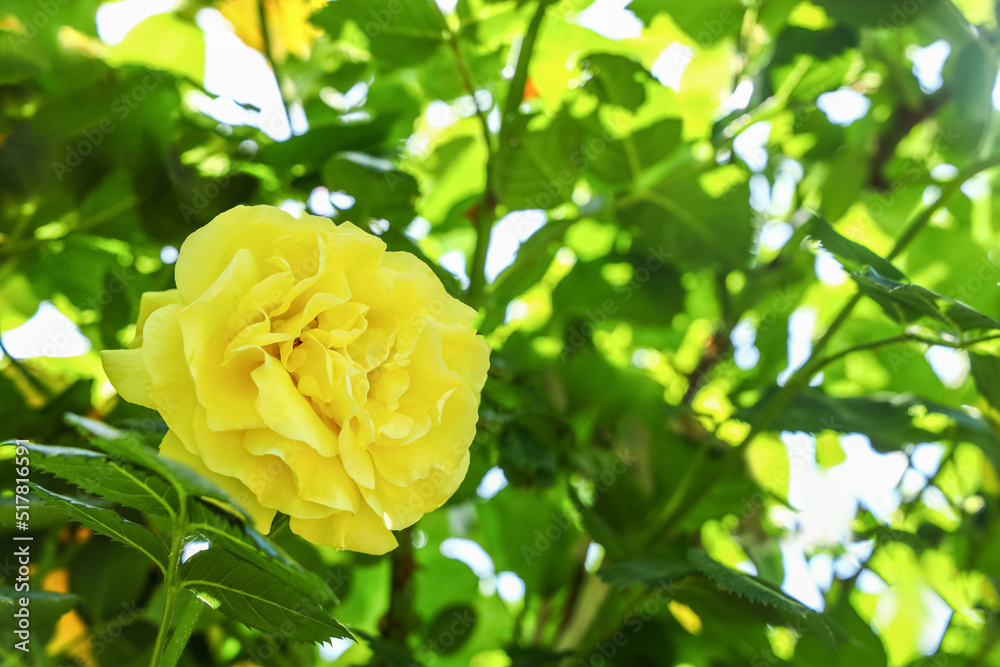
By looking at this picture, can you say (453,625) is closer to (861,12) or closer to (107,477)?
(107,477)

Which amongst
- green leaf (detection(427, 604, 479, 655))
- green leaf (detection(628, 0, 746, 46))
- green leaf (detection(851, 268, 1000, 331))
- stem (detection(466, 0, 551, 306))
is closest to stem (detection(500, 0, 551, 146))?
stem (detection(466, 0, 551, 306))

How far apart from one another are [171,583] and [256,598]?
0.03 meters

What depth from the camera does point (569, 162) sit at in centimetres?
48

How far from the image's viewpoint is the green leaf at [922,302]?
1.07ft

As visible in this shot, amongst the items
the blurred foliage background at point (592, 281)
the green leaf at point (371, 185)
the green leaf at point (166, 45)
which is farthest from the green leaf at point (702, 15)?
the green leaf at point (166, 45)

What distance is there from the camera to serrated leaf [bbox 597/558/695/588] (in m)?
0.38

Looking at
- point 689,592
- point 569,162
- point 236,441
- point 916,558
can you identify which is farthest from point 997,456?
point 236,441

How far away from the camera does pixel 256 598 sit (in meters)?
0.28

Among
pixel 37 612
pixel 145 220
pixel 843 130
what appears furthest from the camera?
pixel 843 130

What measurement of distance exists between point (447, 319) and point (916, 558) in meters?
0.53

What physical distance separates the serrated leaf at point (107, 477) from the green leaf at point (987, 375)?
39 cm

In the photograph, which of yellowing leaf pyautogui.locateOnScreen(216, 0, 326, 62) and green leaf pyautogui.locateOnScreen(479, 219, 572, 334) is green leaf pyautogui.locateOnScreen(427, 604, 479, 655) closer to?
green leaf pyautogui.locateOnScreen(479, 219, 572, 334)

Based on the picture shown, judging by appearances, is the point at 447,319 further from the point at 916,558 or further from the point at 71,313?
the point at 916,558

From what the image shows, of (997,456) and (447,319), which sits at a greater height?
(447,319)
